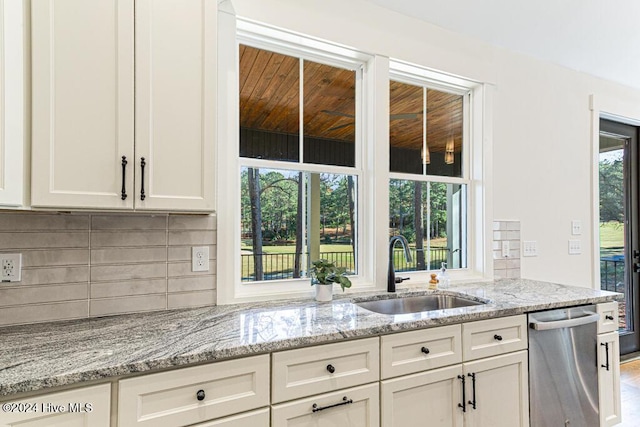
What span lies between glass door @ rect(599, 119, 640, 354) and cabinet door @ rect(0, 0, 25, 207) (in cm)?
446

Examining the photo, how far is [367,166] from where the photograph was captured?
236 centimetres

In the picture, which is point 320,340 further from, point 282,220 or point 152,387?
point 282,220

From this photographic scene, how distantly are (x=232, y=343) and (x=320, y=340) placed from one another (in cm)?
33

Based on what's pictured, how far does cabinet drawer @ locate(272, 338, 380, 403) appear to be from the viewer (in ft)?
4.46

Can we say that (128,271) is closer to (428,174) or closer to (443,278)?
(443,278)

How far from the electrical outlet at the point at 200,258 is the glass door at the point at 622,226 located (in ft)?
12.4

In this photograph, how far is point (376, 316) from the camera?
1.68m

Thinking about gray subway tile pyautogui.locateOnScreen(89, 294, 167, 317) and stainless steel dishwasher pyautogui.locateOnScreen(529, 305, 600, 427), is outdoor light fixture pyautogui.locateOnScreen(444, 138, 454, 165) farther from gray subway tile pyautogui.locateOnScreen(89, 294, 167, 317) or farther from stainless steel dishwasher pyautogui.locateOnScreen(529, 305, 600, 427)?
gray subway tile pyautogui.locateOnScreen(89, 294, 167, 317)

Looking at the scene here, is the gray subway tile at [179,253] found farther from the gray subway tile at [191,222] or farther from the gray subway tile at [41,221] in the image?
the gray subway tile at [41,221]

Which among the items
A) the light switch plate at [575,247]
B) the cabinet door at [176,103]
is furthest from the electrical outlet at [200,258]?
the light switch plate at [575,247]

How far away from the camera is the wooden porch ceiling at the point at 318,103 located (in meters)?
2.10

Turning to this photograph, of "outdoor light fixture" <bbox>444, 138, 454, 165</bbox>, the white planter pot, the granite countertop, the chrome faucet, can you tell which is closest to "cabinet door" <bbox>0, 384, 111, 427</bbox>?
the granite countertop

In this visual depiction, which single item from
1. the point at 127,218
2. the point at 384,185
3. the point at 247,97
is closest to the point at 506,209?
the point at 384,185

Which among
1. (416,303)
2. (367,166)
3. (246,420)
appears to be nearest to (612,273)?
(416,303)
